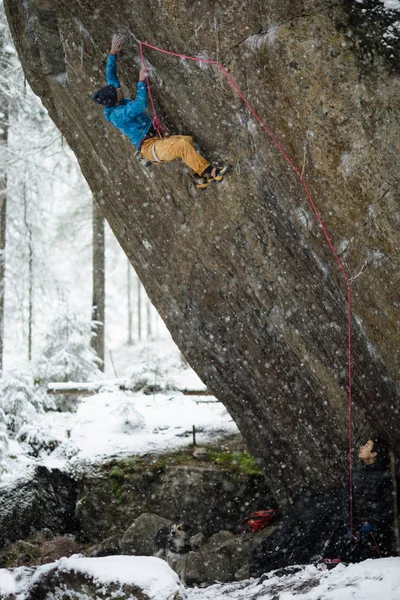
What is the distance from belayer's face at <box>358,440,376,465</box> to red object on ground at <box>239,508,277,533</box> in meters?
2.54

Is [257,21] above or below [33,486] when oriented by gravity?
above

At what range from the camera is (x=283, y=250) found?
22.2 ft

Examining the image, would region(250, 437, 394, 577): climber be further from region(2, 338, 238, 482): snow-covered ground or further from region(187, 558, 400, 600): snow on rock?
region(2, 338, 238, 482): snow-covered ground

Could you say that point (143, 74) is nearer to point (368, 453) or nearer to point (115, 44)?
point (115, 44)

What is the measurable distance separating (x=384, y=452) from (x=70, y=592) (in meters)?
3.90

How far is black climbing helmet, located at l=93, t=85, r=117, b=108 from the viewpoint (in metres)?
6.35

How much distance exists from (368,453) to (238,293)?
8.67 feet

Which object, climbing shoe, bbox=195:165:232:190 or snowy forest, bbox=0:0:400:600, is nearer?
snowy forest, bbox=0:0:400:600

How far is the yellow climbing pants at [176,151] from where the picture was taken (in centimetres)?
631

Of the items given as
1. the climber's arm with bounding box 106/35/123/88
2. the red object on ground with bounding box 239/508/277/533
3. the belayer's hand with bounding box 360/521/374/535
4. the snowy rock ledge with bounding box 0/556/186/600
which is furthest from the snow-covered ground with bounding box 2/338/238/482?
the climber's arm with bounding box 106/35/123/88

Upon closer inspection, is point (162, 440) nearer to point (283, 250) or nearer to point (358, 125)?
point (283, 250)

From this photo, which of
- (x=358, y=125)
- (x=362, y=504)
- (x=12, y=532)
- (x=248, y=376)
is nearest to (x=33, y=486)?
(x=12, y=532)

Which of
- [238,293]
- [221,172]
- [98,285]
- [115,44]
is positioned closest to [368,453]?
[238,293]

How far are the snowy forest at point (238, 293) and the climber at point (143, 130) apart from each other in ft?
0.08
